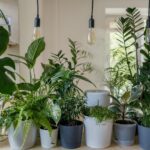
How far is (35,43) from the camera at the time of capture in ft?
3.47

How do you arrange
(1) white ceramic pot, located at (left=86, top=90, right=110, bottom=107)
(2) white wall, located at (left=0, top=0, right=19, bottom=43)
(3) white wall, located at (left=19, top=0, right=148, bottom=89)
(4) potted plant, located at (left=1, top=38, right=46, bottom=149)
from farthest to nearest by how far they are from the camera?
(3) white wall, located at (left=19, top=0, right=148, bottom=89) → (2) white wall, located at (left=0, top=0, right=19, bottom=43) → (1) white ceramic pot, located at (left=86, top=90, right=110, bottom=107) → (4) potted plant, located at (left=1, top=38, right=46, bottom=149)

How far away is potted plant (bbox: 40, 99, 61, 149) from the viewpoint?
39.2 inches

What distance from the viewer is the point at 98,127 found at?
3.37ft

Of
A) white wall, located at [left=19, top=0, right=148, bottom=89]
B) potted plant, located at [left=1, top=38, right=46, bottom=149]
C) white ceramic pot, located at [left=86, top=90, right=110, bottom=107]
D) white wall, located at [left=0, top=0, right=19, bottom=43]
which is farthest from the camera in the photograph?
white wall, located at [left=19, top=0, right=148, bottom=89]

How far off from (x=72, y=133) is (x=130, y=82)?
421mm

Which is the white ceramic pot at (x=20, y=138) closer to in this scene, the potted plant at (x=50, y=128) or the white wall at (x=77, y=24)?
the potted plant at (x=50, y=128)

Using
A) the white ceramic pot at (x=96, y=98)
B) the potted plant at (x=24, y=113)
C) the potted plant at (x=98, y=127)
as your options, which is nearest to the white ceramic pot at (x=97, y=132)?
the potted plant at (x=98, y=127)

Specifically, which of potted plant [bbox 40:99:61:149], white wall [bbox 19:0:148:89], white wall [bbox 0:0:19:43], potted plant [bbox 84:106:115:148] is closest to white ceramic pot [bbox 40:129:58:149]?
potted plant [bbox 40:99:61:149]

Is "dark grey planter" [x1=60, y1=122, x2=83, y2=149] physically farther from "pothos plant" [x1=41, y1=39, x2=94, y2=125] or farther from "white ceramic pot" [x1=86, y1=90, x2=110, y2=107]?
"white ceramic pot" [x1=86, y1=90, x2=110, y2=107]

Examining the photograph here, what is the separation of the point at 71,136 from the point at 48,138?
10 cm

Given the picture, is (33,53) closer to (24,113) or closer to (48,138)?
(24,113)

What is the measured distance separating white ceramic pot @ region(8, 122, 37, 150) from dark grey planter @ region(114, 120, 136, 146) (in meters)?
0.39

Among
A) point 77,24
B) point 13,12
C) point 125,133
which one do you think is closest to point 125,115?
point 125,133

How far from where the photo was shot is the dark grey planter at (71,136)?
1.02m
